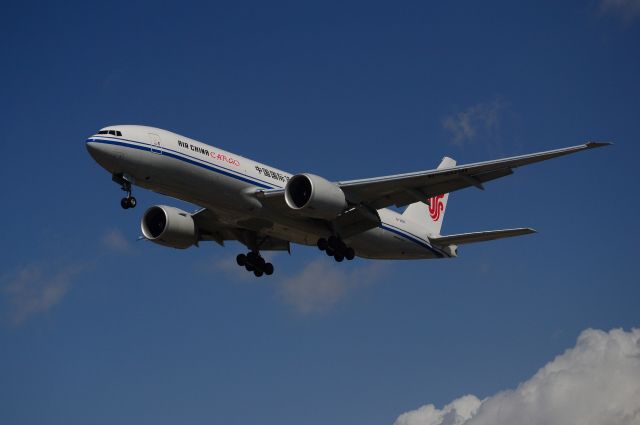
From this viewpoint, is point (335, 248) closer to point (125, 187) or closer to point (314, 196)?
point (314, 196)

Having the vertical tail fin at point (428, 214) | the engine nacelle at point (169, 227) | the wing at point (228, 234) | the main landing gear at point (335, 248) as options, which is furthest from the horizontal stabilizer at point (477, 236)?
the engine nacelle at point (169, 227)

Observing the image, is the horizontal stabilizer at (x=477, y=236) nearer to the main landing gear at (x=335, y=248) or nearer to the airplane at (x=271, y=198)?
the airplane at (x=271, y=198)

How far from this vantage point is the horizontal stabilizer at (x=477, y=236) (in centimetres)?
3803

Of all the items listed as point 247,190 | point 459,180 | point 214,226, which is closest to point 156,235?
point 214,226

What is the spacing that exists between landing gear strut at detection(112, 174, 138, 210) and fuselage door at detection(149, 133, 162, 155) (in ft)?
4.66

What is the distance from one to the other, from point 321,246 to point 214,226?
18.0ft

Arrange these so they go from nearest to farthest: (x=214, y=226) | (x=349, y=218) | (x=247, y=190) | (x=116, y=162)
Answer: (x=116, y=162), (x=247, y=190), (x=349, y=218), (x=214, y=226)

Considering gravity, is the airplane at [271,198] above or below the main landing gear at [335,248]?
above

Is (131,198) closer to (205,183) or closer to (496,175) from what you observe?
(205,183)

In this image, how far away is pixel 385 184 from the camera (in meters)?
36.9

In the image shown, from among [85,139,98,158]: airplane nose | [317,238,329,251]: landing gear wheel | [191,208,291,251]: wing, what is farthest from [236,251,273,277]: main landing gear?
[85,139,98,158]: airplane nose

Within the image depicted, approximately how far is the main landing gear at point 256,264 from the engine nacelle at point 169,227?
2.79m

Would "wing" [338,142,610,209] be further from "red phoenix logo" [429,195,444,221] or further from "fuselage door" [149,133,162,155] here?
"red phoenix logo" [429,195,444,221]

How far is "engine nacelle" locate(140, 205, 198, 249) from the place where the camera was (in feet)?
132
